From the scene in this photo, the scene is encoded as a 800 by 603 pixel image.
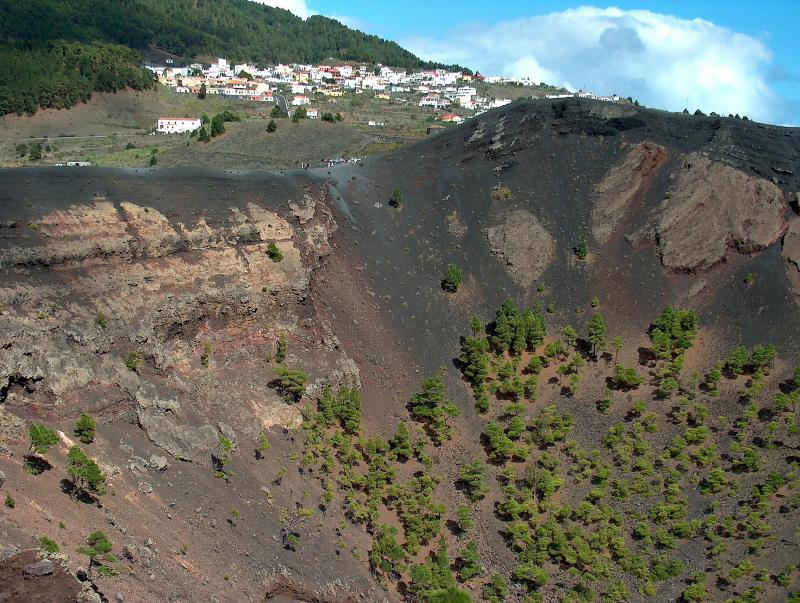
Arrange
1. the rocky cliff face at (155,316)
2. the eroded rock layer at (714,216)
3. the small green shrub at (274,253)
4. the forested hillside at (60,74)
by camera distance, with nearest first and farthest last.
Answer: the rocky cliff face at (155,316), the small green shrub at (274,253), the eroded rock layer at (714,216), the forested hillside at (60,74)

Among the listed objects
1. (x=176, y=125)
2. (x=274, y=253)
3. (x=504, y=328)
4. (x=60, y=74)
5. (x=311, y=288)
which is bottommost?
(x=311, y=288)

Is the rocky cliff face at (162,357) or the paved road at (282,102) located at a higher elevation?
the paved road at (282,102)

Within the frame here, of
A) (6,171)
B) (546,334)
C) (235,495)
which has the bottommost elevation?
(235,495)

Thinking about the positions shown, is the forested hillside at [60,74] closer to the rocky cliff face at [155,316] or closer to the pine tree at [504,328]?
the rocky cliff face at [155,316]

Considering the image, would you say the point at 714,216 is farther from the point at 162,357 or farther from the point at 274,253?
the point at 162,357

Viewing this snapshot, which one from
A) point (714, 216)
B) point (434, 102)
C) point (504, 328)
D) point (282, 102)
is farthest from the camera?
point (434, 102)

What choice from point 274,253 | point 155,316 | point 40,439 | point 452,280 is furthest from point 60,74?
point 40,439

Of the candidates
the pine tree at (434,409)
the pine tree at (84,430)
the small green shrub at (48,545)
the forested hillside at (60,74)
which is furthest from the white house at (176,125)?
the small green shrub at (48,545)

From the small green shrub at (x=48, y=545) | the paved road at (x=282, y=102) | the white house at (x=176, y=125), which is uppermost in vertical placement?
the paved road at (x=282, y=102)

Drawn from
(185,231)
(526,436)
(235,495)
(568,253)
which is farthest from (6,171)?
(568,253)

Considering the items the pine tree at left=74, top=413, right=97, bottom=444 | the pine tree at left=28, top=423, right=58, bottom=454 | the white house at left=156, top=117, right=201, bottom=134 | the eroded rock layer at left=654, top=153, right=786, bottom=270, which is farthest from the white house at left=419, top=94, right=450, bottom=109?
the pine tree at left=28, top=423, right=58, bottom=454

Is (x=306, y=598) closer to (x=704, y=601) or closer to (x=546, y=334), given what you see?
(x=704, y=601)
